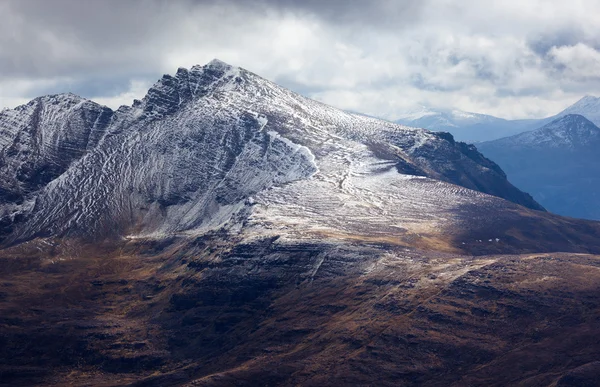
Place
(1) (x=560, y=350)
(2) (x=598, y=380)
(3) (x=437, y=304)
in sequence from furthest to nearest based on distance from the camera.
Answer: (3) (x=437, y=304) → (1) (x=560, y=350) → (2) (x=598, y=380)

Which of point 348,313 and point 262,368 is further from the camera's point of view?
point 348,313

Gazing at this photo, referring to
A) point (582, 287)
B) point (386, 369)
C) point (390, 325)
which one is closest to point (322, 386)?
point (386, 369)

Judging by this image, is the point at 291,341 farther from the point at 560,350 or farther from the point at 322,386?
the point at 560,350

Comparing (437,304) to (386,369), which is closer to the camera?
(386,369)

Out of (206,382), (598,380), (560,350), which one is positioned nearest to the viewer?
(598,380)

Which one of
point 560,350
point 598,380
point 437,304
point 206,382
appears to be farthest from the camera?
point 437,304

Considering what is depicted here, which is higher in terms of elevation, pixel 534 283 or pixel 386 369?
pixel 534 283

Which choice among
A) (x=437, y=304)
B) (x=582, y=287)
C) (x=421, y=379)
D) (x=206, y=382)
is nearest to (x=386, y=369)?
(x=421, y=379)

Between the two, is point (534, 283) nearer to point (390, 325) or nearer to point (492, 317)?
point (492, 317)

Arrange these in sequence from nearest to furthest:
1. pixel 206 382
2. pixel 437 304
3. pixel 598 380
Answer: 1. pixel 598 380
2. pixel 206 382
3. pixel 437 304
